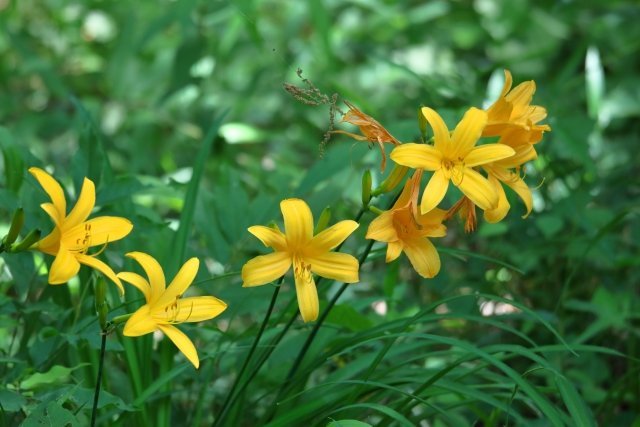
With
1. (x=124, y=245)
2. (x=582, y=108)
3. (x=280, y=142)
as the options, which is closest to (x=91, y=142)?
Result: (x=124, y=245)

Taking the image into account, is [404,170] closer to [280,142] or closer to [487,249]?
[487,249]

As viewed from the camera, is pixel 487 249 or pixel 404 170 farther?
pixel 487 249

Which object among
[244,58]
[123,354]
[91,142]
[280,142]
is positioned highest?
[91,142]

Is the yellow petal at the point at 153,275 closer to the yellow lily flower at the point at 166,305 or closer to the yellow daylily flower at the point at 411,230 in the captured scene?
the yellow lily flower at the point at 166,305

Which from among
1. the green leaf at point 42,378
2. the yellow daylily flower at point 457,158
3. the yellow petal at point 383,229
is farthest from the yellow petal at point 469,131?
the green leaf at point 42,378

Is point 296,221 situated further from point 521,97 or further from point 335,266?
point 521,97

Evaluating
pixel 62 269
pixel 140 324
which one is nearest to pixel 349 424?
pixel 140 324
